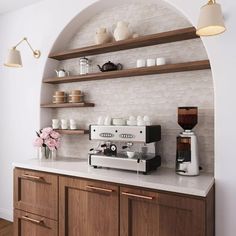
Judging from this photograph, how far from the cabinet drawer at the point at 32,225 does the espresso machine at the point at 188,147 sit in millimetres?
1110

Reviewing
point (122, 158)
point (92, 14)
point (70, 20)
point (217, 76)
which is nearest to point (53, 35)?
point (70, 20)

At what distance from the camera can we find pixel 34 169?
194 cm

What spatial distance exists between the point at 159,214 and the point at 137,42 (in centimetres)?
134

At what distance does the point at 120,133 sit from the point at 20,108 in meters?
1.49

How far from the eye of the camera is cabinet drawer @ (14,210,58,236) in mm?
1823

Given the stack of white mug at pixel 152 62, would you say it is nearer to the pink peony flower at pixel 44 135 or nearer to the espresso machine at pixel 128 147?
the espresso machine at pixel 128 147

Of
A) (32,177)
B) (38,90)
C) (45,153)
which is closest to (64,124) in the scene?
(45,153)

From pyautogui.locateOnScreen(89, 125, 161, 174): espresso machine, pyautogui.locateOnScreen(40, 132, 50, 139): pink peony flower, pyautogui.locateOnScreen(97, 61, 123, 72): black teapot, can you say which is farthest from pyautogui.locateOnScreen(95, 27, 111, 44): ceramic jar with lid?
pyautogui.locateOnScreen(40, 132, 50, 139): pink peony flower

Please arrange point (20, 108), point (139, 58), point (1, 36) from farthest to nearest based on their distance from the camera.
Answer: point (1, 36)
point (20, 108)
point (139, 58)

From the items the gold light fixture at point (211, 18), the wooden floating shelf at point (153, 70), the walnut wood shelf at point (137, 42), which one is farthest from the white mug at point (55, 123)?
the gold light fixture at point (211, 18)

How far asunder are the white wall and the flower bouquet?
0.29m

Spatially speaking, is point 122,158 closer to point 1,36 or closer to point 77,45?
point 77,45

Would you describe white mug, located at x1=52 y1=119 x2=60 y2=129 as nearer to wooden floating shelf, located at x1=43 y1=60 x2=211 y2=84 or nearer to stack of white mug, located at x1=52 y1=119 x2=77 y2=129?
stack of white mug, located at x1=52 y1=119 x2=77 y2=129

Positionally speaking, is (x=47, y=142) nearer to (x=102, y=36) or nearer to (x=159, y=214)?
(x=102, y=36)
